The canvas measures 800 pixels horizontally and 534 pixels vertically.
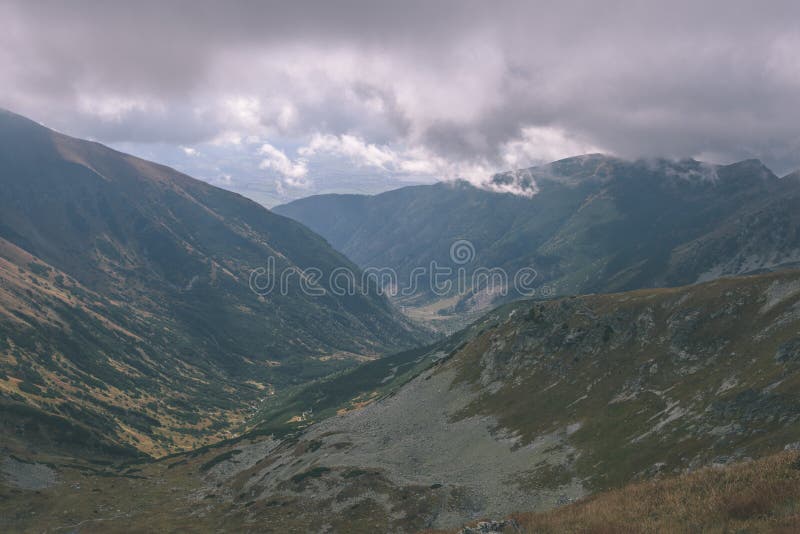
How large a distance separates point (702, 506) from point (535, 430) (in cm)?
7809

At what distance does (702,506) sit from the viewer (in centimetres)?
2097

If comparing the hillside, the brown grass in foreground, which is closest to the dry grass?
the brown grass in foreground

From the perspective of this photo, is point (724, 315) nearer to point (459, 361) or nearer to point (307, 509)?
point (459, 361)

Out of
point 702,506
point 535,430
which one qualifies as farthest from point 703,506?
point 535,430

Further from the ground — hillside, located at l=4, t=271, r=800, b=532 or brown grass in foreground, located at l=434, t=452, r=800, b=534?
brown grass in foreground, located at l=434, t=452, r=800, b=534

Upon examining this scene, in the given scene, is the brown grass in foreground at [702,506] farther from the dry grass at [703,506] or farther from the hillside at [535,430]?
the hillside at [535,430]

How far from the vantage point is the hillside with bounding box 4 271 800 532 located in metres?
68.2

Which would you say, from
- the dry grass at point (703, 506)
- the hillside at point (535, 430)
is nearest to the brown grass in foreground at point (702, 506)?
the dry grass at point (703, 506)

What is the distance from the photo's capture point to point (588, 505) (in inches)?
1061

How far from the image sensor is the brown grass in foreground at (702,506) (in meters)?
18.8

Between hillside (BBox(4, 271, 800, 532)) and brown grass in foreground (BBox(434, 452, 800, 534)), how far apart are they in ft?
119

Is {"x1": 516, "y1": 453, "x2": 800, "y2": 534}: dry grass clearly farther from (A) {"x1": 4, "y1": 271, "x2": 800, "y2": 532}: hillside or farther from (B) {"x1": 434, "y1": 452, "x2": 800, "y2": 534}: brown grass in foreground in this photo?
(A) {"x1": 4, "y1": 271, "x2": 800, "y2": 532}: hillside

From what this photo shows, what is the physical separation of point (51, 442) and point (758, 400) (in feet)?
641

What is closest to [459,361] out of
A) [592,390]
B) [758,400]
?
[592,390]
